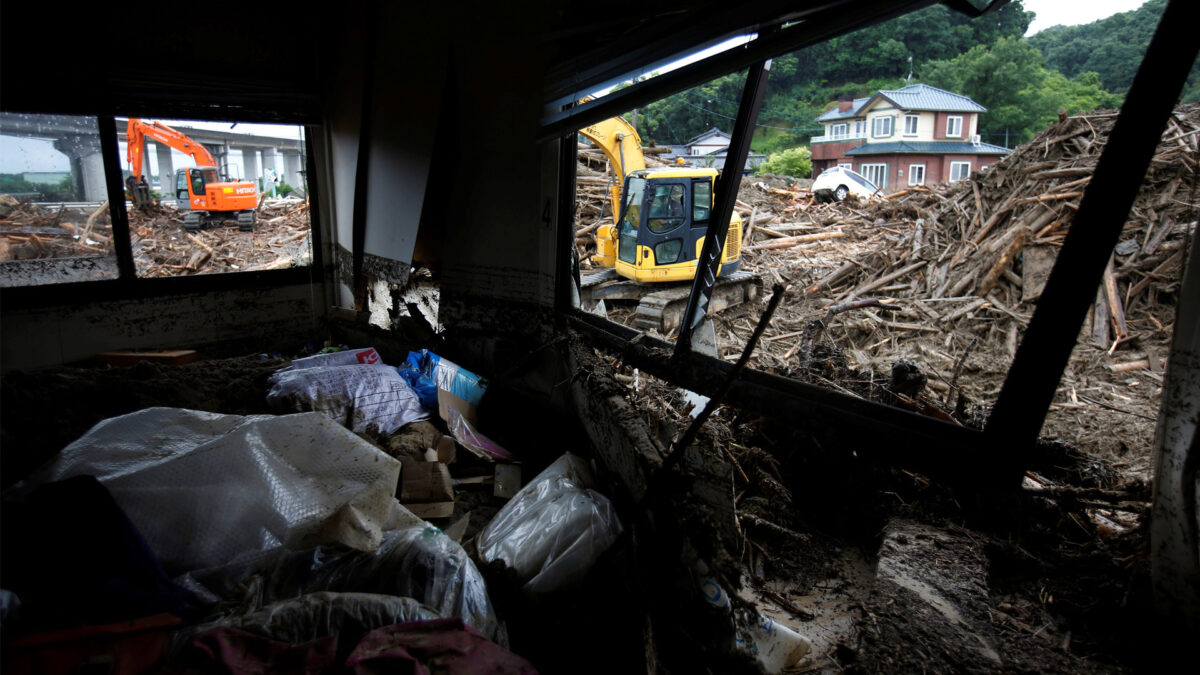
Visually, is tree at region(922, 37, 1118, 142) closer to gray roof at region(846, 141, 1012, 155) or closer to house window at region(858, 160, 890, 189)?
gray roof at region(846, 141, 1012, 155)

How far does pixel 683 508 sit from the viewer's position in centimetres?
221

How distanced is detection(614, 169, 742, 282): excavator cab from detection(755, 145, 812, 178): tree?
1443cm

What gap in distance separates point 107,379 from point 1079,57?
6.30 meters

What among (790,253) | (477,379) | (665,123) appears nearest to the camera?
(477,379)

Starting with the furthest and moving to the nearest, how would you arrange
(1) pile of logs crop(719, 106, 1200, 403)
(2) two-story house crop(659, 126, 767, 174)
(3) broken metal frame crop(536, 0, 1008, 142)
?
(2) two-story house crop(659, 126, 767, 174), (1) pile of logs crop(719, 106, 1200, 403), (3) broken metal frame crop(536, 0, 1008, 142)

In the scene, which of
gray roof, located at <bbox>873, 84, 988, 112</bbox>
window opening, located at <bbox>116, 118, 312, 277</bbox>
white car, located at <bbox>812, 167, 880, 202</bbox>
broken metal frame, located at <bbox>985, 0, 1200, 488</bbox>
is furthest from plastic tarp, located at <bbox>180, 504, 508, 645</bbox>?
white car, located at <bbox>812, 167, 880, 202</bbox>

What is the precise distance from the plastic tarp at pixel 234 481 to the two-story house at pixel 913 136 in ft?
25.6

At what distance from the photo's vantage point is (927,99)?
858 cm

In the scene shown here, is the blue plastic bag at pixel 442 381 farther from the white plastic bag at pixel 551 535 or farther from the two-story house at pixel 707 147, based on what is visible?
the two-story house at pixel 707 147

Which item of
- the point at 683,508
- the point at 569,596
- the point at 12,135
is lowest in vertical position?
the point at 569,596

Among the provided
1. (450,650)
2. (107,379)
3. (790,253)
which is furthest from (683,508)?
(790,253)

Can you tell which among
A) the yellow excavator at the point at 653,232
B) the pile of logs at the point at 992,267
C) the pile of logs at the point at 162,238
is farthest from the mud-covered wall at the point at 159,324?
the pile of logs at the point at 992,267

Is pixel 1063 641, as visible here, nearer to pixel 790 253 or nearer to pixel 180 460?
pixel 180 460

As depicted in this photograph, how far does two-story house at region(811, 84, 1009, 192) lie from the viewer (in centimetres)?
871
